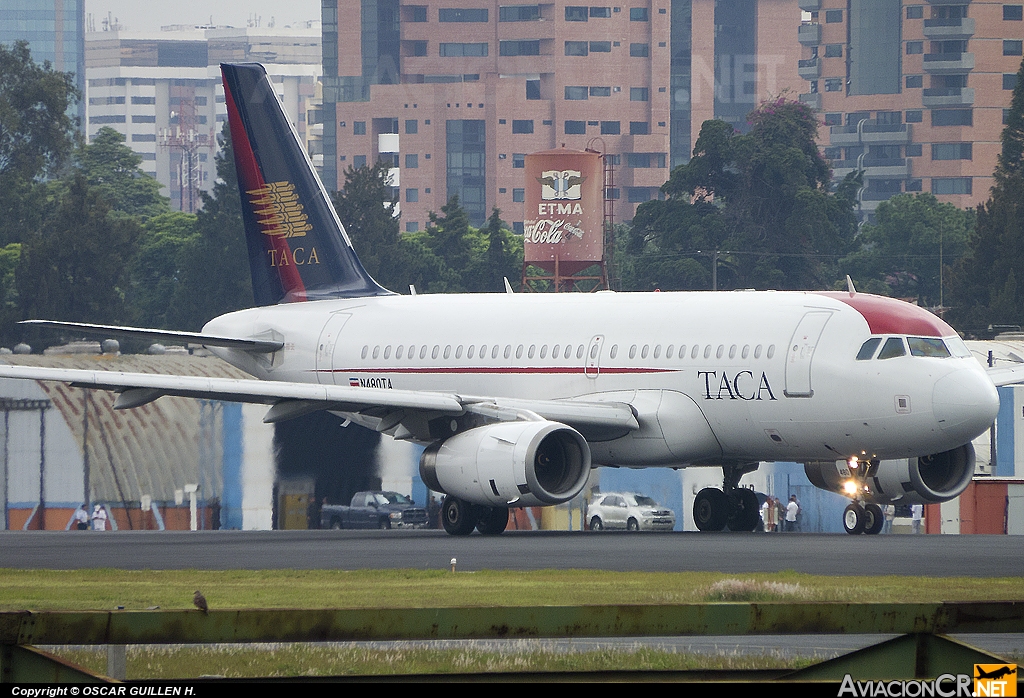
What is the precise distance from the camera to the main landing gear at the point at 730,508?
3011 centimetres

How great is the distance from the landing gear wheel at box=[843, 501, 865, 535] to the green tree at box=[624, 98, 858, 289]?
87.8m

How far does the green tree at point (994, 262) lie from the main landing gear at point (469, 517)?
7117cm

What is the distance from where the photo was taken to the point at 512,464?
2598 centimetres

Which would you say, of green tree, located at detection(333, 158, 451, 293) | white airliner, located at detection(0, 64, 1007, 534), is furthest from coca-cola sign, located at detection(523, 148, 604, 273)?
white airliner, located at detection(0, 64, 1007, 534)

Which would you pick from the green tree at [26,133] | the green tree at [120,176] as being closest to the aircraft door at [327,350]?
the green tree at [26,133]

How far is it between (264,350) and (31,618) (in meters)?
28.8

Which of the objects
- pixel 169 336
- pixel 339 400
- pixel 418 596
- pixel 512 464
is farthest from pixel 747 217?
pixel 418 596

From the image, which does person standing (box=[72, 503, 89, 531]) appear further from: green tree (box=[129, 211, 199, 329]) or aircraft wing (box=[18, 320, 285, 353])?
green tree (box=[129, 211, 199, 329])

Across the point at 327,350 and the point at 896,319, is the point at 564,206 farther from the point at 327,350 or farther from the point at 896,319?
the point at 896,319

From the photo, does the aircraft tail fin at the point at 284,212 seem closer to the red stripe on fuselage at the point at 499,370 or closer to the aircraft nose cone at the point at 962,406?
the red stripe on fuselage at the point at 499,370

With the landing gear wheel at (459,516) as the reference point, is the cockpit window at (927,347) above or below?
above

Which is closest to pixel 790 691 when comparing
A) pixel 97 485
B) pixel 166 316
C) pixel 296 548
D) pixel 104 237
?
pixel 296 548

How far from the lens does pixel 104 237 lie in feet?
332

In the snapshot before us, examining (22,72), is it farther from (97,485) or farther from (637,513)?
(637,513)
